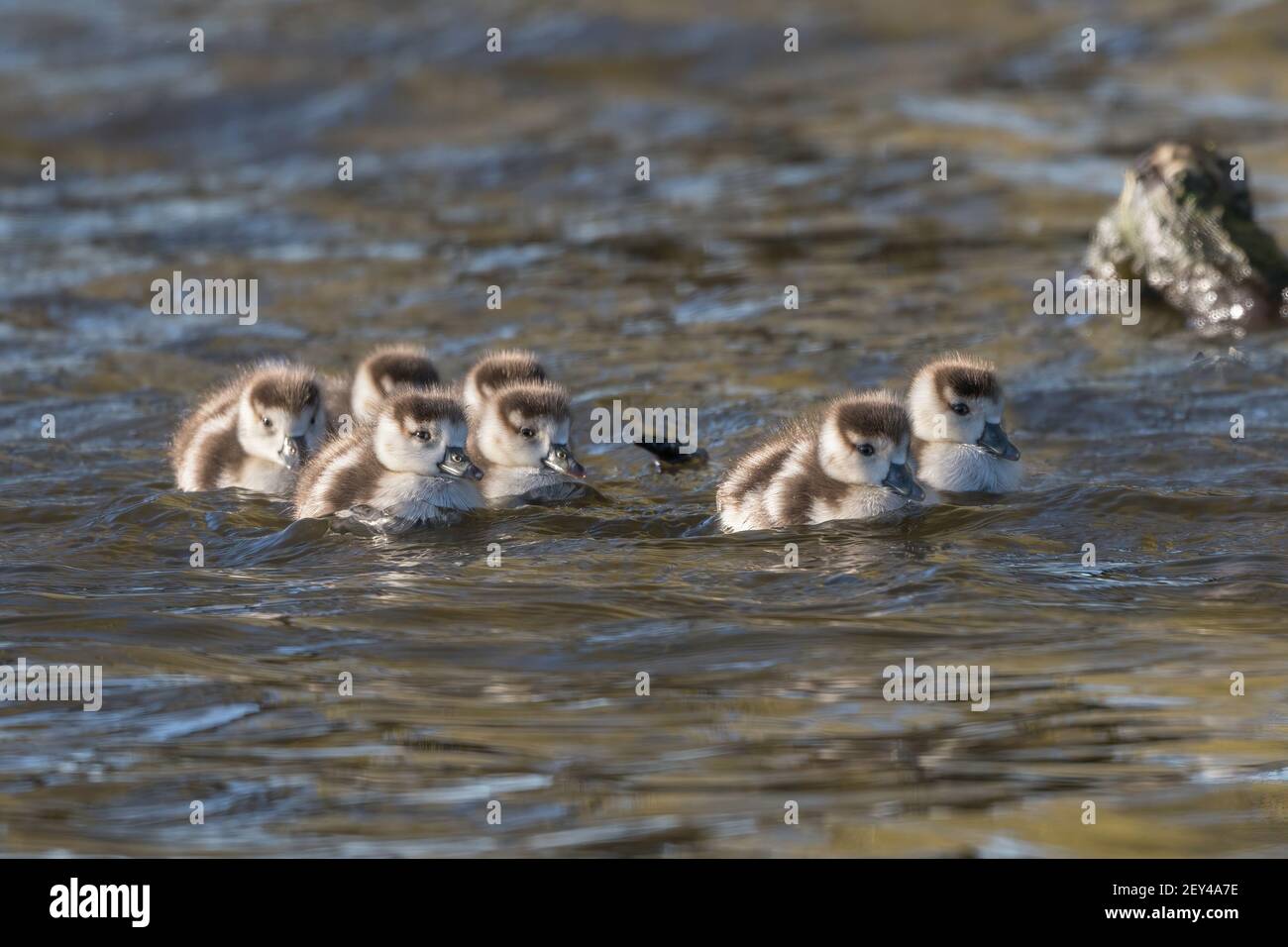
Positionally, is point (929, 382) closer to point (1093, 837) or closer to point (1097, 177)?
point (1093, 837)

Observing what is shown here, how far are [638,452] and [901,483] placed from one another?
1657 mm

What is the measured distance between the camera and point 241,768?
4.86 m

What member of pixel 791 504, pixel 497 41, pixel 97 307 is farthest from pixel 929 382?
pixel 497 41

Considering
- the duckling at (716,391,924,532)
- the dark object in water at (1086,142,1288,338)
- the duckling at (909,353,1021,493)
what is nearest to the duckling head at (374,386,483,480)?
the duckling at (716,391,924,532)

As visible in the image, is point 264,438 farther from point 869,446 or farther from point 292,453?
point 869,446

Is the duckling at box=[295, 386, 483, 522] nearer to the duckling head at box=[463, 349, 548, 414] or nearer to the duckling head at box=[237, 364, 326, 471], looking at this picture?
the duckling head at box=[237, 364, 326, 471]

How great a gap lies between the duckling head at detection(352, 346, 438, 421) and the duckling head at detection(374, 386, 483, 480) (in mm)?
863

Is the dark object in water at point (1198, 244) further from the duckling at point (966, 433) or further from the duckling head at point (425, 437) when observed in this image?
the duckling head at point (425, 437)

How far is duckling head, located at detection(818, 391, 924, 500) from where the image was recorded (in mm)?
6832

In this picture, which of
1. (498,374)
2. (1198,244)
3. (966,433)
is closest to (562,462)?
(498,374)

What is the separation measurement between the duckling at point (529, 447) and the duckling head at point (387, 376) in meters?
0.64

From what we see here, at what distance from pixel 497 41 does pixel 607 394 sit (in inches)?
336

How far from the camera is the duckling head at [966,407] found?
728 centimetres

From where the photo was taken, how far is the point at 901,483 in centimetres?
693
